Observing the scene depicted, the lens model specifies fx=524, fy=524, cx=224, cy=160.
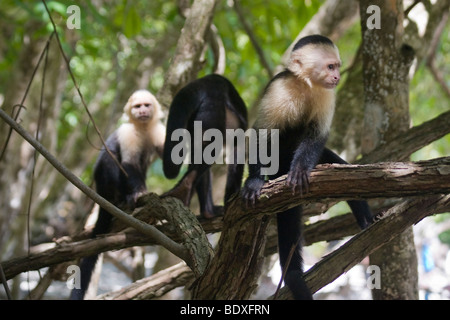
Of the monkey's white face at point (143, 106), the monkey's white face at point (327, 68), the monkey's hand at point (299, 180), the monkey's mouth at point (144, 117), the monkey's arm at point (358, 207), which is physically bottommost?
the monkey's hand at point (299, 180)

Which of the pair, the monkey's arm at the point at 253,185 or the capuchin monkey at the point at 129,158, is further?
the capuchin monkey at the point at 129,158

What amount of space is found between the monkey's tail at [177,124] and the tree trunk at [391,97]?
4.63 ft

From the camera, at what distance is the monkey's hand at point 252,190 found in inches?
98.0

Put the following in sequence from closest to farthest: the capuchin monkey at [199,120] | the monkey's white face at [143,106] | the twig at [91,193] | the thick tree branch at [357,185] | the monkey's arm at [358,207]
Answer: the thick tree branch at [357,185] < the twig at [91,193] < the monkey's arm at [358,207] < the capuchin monkey at [199,120] < the monkey's white face at [143,106]

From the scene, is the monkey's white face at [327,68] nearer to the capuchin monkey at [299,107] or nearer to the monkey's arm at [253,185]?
the capuchin monkey at [299,107]

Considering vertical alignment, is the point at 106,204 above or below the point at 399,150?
below

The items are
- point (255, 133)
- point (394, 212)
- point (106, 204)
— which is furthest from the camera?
point (255, 133)

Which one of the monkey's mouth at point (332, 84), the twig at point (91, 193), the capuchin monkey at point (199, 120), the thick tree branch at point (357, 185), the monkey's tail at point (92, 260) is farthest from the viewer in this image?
the monkey's tail at point (92, 260)

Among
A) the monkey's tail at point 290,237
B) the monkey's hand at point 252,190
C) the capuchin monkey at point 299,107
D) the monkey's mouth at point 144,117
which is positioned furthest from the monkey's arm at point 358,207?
the monkey's mouth at point 144,117
